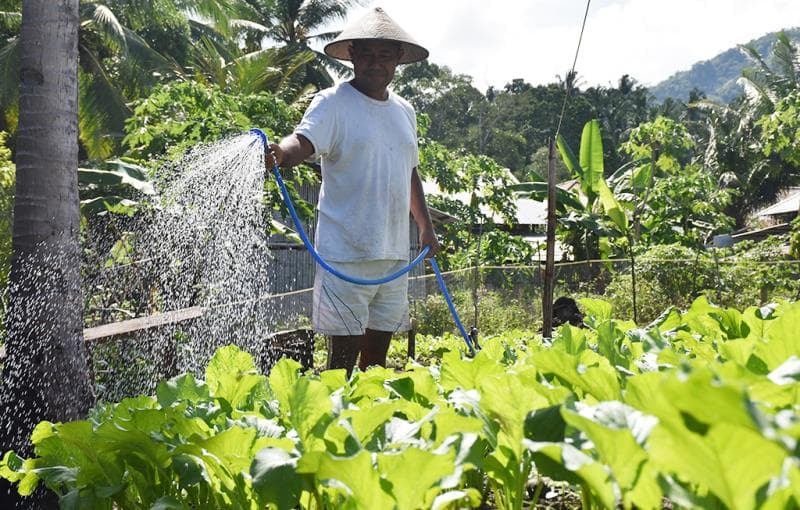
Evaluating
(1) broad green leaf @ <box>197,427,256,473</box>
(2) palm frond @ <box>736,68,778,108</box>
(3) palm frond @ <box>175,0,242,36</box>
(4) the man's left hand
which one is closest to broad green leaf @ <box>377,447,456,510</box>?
(1) broad green leaf @ <box>197,427,256,473</box>

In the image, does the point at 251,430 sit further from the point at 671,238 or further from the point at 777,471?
the point at 671,238

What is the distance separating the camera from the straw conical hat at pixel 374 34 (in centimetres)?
380

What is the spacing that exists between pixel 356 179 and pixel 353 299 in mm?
549

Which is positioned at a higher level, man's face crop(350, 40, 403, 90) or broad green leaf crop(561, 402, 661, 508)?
man's face crop(350, 40, 403, 90)

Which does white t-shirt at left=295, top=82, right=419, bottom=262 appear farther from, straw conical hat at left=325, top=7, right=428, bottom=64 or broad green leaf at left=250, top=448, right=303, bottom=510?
broad green leaf at left=250, top=448, right=303, bottom=510

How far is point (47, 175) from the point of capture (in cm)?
356

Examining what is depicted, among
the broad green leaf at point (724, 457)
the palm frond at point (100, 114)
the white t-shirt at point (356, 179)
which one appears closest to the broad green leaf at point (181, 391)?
the broad green leaf at point (724, 457)

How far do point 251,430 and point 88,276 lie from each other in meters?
6.58

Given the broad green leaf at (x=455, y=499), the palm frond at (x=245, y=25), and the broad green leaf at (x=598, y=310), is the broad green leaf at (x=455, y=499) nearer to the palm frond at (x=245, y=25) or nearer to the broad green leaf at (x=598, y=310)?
the broad green leaf at (x=598, y=310)

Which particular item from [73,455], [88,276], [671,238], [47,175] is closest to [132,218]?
[88,276]

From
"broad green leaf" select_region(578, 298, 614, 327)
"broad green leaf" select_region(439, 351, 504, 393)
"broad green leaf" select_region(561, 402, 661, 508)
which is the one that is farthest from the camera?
"broad green leaf" select_region(578, 298, 614, 327)

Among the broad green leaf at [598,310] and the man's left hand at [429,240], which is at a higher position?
the man's left hand at [429,240]

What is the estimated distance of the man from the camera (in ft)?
12.5

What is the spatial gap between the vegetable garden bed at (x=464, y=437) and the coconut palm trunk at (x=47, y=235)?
7.04 ft
